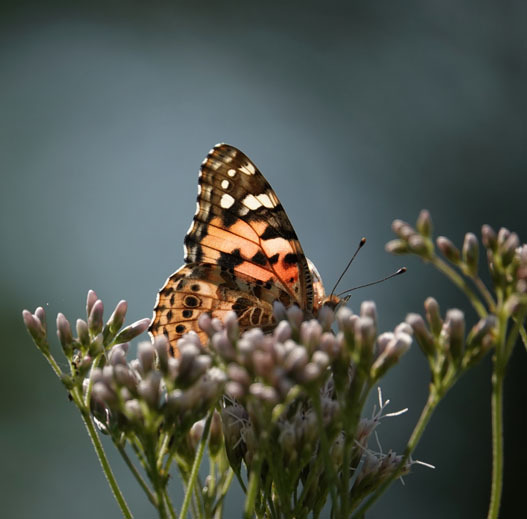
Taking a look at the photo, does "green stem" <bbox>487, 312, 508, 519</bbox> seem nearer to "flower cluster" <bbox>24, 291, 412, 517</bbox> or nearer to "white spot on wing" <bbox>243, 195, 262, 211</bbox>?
"flower cluster" <bbox>24, 291, 412, 517</bbox>

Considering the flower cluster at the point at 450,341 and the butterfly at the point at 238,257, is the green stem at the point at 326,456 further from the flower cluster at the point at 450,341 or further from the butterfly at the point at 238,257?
the butterfly at the point at 238,257

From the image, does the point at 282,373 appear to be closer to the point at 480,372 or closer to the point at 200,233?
the point at 200,233

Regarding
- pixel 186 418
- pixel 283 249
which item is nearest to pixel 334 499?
pixel 186 418

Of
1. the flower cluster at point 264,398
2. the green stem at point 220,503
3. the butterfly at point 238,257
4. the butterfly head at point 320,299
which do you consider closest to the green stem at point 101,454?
the flower cluster at point 264,398

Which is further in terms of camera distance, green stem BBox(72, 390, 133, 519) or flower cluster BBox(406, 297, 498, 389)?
green stem BBox(72, 390, 133, 519)

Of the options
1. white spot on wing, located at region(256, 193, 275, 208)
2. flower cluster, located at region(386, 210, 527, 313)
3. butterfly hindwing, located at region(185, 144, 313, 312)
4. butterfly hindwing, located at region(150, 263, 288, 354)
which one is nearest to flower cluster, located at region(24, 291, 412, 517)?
flower cluster, located at region(386, 210, 527, 313)

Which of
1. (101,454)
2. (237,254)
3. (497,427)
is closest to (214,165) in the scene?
(237,254)
